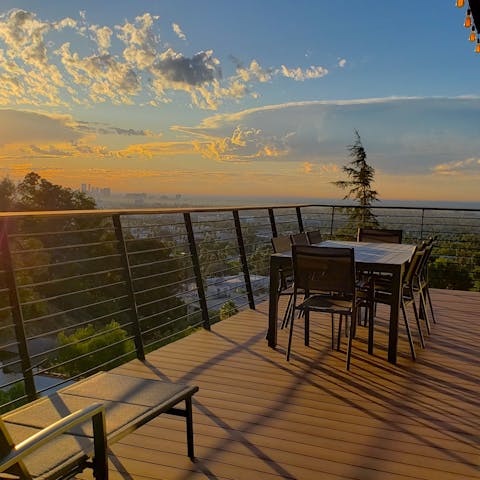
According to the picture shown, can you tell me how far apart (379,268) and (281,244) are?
119cm

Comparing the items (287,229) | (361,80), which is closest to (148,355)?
(287,229)

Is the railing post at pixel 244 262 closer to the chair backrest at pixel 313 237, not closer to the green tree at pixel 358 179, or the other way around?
the chair backrest at pixel 313 237

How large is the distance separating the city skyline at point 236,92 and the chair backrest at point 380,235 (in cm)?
567

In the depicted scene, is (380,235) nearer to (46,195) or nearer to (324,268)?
(324,268)

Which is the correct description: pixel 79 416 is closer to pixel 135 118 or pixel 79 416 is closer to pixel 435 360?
pixel 435 360

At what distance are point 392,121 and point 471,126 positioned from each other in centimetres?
300

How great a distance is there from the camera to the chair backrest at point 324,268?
3.76 m

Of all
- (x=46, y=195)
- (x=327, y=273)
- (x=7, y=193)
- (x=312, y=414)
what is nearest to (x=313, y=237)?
(x=327, y=273)

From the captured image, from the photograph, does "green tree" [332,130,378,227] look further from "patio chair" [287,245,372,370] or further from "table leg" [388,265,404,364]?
"patio chair" [287,245,372,370]

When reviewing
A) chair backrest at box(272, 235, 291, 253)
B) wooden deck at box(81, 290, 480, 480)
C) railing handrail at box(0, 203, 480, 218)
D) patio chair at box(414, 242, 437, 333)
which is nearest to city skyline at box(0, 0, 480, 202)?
railing handrail at box(0, 203, 480, 218)

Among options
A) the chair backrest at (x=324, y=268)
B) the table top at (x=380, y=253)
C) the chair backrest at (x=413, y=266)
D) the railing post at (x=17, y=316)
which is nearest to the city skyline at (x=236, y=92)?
the table top at (x=380, y=253)

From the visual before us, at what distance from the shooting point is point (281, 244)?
4.91 m

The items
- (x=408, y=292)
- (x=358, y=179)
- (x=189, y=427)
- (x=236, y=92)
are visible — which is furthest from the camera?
(x=358, y=179)

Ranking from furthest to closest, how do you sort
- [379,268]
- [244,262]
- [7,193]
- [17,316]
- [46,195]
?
[7,193], [46,195], [244,262], [379,268], [17,316]
